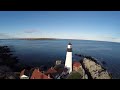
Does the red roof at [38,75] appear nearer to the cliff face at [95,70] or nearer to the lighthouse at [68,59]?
the lighthouse at [68,59]

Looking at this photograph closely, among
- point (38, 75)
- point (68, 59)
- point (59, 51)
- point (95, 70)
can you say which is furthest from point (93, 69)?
point (38, 75)

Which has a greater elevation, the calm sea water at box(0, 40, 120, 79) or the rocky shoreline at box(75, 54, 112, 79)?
the calm sea water at box(0, 40, 120, 79)

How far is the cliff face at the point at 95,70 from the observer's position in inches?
103

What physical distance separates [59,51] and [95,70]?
1.52ft

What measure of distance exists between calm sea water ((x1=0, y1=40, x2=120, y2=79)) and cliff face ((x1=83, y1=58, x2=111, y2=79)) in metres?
0.07

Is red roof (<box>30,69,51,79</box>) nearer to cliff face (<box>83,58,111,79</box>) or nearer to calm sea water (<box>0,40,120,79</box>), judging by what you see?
calm sea water (<box>0,40,120,79</box>)

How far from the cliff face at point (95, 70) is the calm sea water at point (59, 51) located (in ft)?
0.23

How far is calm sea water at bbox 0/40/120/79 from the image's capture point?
103 inches

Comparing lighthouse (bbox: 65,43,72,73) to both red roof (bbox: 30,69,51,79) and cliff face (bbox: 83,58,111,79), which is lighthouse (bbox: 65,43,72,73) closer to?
cliff face (bbox: 83,58,111,79)

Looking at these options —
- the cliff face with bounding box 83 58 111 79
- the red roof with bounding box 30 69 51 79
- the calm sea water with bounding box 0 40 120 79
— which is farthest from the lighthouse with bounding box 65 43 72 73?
the red roof with bounding box 30 69 51 79
